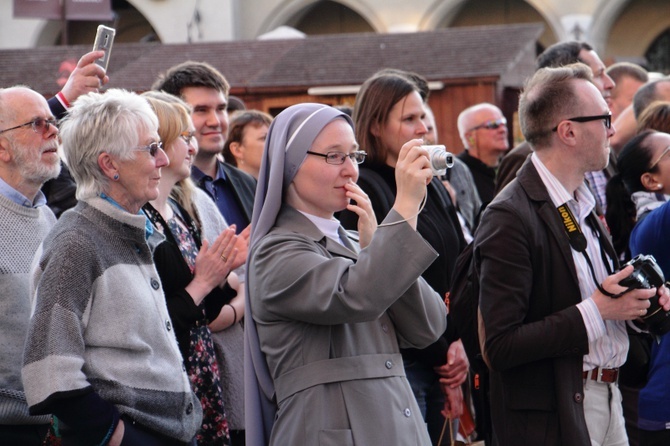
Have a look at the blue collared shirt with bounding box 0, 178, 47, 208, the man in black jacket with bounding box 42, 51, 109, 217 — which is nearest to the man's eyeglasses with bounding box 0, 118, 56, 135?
the blue collared shirt with bounding box 0, 178, 47, 208

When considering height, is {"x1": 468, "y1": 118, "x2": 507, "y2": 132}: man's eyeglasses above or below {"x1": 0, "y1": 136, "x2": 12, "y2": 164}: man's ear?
above

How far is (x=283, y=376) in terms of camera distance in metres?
3.09

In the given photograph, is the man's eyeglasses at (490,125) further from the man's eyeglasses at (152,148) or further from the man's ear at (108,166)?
the man's ear at (108,166)

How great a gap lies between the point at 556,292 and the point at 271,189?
1170 mm

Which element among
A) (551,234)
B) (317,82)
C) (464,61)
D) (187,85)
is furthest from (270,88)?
(551,234)

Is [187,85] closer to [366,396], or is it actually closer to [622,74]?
[366,396]

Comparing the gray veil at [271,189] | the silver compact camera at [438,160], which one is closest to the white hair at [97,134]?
the gray veil at [271,189]

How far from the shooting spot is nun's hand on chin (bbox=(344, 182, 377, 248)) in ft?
10.3

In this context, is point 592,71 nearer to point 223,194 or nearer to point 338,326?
point 223,194

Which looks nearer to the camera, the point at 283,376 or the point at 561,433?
the point at 283,376

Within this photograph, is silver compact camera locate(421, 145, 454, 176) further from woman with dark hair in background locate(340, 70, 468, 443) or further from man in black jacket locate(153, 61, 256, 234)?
man in black jacket locate(153, 61, 256, 234)

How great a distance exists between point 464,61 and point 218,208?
302 inches

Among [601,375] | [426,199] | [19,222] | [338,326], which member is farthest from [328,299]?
[426,199]

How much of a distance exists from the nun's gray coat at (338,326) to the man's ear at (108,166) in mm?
667
